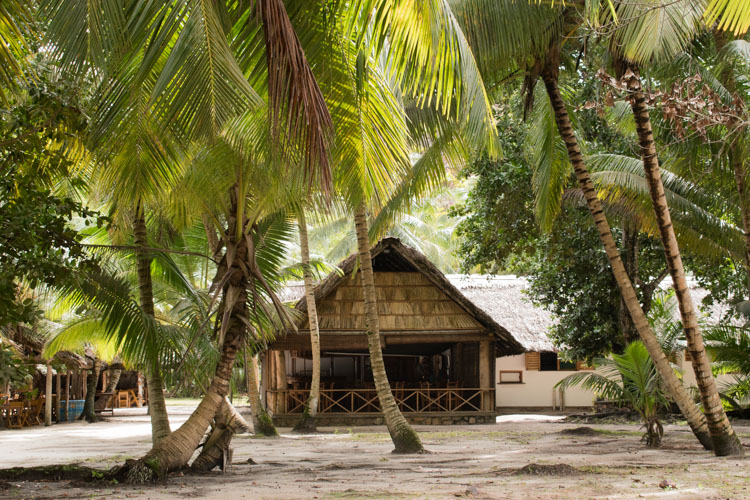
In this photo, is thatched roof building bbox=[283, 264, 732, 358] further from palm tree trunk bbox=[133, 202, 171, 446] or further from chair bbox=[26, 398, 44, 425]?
palm tree trunk bbox=[133, 202, 171, 446]

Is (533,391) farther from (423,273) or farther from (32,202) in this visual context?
(32,202)

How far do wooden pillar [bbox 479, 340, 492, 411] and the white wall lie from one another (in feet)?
14.7

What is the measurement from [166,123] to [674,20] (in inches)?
192

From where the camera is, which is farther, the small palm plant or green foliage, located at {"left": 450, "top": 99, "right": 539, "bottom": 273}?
green foliage, located at {"left": 450, "top": 99, "right": 539, "bottom": 273}

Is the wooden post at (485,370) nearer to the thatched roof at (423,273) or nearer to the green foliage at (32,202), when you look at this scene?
the thatched roof at (423,273)

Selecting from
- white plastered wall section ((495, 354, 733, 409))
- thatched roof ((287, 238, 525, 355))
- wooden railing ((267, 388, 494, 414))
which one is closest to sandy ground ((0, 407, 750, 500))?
wooden railing ((267, 388, 494, 414))

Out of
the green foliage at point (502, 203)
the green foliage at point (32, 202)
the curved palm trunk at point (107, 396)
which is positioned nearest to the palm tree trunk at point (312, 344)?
the green foliage at point (502, 203)

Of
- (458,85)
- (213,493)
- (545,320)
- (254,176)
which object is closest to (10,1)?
(458,85)

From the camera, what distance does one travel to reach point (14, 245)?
4.71m

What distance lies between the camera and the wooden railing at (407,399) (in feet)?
51.0

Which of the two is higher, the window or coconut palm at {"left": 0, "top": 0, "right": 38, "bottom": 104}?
coconut palm at {"left": 0, "top": 0, "right": 38, "bottom": 104}

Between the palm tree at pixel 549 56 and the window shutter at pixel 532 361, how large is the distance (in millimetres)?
11836

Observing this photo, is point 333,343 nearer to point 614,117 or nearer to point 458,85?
point 614,117

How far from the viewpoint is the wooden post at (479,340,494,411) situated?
52.1ft
